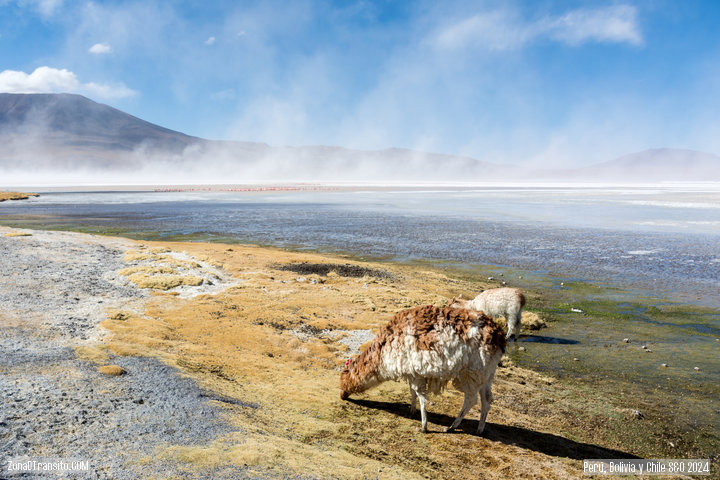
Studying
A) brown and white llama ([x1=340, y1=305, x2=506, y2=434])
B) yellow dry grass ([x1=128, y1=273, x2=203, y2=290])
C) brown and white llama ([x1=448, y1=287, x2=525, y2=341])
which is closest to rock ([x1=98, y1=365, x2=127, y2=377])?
brown and white llama ([x1=340, y1=305, x2=506, y2=434])

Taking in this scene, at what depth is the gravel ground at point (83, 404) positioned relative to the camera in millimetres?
4398

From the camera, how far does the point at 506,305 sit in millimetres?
10242

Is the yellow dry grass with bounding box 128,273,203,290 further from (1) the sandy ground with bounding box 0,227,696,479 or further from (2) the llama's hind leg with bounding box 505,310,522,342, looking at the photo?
(2) the llama's hind leg with bounding box 505,310,522,342

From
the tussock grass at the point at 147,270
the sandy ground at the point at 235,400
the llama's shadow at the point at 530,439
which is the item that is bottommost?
the llama's shadow at the point at 530,439

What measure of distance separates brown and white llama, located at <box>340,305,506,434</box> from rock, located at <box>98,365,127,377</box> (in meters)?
3.93

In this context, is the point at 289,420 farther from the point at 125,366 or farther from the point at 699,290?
the point at 699,290

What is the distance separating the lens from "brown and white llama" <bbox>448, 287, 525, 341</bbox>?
10195 mm

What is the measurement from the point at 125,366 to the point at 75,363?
2.38 ft

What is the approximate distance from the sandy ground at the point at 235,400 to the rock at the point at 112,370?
0.12 meters

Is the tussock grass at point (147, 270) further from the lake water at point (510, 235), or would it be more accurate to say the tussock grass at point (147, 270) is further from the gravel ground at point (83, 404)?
the lake water at point (510, 235)

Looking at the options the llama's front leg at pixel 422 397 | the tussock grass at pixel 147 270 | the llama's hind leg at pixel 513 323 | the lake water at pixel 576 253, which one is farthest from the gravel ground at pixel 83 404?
the lake water at pixel 576 253

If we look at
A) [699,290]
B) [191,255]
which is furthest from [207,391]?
[699,290]

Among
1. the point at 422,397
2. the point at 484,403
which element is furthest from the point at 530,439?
the point at 422,397

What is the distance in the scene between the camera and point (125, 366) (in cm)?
700
